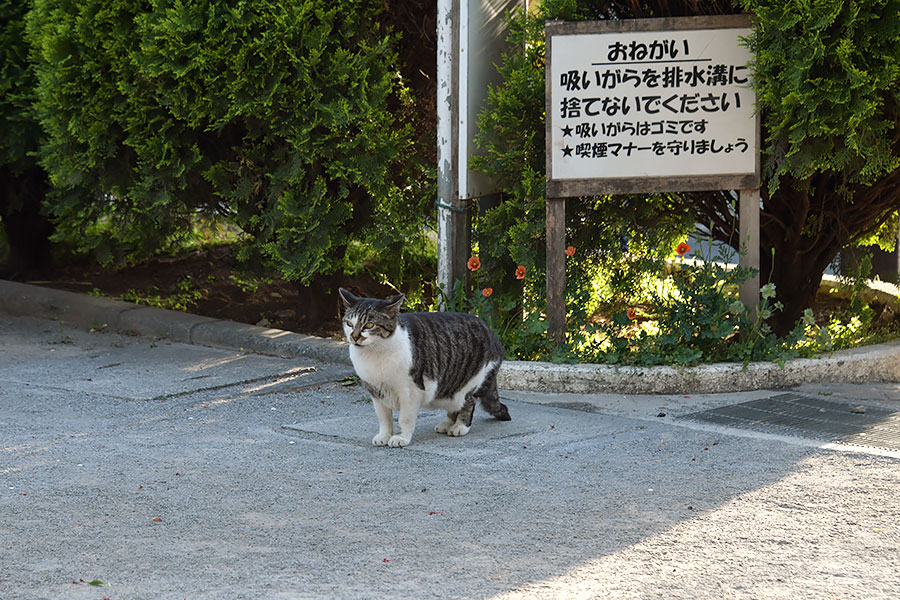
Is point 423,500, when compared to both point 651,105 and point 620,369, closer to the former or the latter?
point 620,369

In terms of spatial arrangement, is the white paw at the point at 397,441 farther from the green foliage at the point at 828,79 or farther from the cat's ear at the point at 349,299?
the green foliage at the point at 828,79

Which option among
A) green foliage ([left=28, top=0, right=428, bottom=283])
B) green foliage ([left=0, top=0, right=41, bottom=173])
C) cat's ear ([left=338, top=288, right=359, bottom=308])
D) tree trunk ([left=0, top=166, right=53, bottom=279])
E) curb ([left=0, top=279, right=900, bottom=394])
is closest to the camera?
cat's ear ([left=338, top=288, right=359, bottom=308])

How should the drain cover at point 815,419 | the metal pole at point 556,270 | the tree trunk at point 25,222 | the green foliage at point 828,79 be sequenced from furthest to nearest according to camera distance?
the tree trunk at point 25,222, the metal pole at point 556,270, the green foliage at point 828,79, the drain cover at point 815,419

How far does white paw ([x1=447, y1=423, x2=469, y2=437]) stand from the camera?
547 cm

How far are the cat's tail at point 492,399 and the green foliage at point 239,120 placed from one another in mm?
2055

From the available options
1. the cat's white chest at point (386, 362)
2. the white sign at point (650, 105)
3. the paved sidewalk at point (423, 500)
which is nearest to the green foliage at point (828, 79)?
the white sign at point (650, 105)

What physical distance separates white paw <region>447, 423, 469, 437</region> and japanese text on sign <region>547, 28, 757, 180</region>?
6.04ft

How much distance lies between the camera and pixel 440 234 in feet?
23.6

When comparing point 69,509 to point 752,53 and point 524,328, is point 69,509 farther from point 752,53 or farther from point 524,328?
point 752,53

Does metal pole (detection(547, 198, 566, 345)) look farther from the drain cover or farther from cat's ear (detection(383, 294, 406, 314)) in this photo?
cat's ear (detection(383, 294, 406, 314))

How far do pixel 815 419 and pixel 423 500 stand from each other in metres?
2.36

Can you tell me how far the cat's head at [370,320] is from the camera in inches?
199

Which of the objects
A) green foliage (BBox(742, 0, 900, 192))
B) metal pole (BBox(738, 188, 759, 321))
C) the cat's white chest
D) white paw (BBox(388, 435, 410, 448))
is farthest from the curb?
the cat's white chest

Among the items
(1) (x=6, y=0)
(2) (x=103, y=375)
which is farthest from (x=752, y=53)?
(1) (x=6, y=0)
